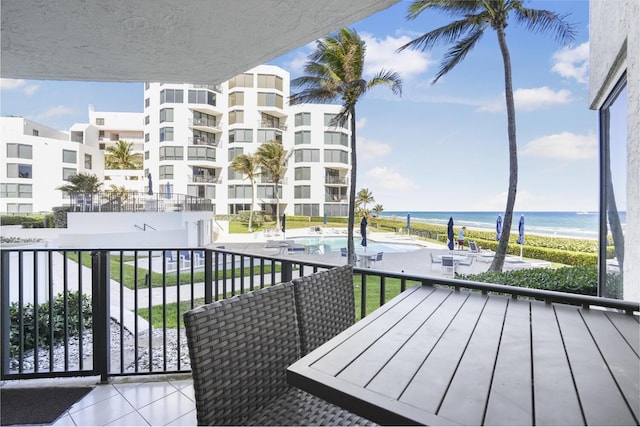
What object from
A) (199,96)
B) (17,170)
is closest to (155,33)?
(199,96)

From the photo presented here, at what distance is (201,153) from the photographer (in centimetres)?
2498

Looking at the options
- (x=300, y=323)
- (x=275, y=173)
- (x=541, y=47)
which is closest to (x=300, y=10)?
(x=300, y=323)

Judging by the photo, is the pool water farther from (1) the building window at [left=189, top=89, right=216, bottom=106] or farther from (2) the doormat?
(2) the doormat

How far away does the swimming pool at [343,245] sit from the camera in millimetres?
16350

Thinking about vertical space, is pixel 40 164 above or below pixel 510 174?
above

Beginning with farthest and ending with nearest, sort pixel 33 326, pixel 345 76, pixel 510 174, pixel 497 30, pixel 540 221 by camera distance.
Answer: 1. pixel 540 221
2. pixel 345 76
3. pixel 497 30
4. pixel 510 174
5. pixel 33 326

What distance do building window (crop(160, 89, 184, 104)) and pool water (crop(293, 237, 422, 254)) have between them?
44.6ft

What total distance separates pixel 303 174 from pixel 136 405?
2460cm

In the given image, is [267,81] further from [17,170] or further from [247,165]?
[17,170]

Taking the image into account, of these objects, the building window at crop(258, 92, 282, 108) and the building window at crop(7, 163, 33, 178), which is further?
the building window at crop(258, 92, 282, 108)

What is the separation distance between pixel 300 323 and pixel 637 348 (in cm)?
109

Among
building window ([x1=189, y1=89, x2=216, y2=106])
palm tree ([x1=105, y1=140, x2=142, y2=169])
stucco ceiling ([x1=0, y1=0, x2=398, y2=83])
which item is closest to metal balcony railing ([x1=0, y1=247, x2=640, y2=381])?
stucco ceiling ([x1=0, y1=0, x2=398, y2=83])

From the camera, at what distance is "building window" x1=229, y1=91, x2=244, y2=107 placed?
2522cm

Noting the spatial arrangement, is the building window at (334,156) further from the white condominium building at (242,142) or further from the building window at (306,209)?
the building window at (306,209)
